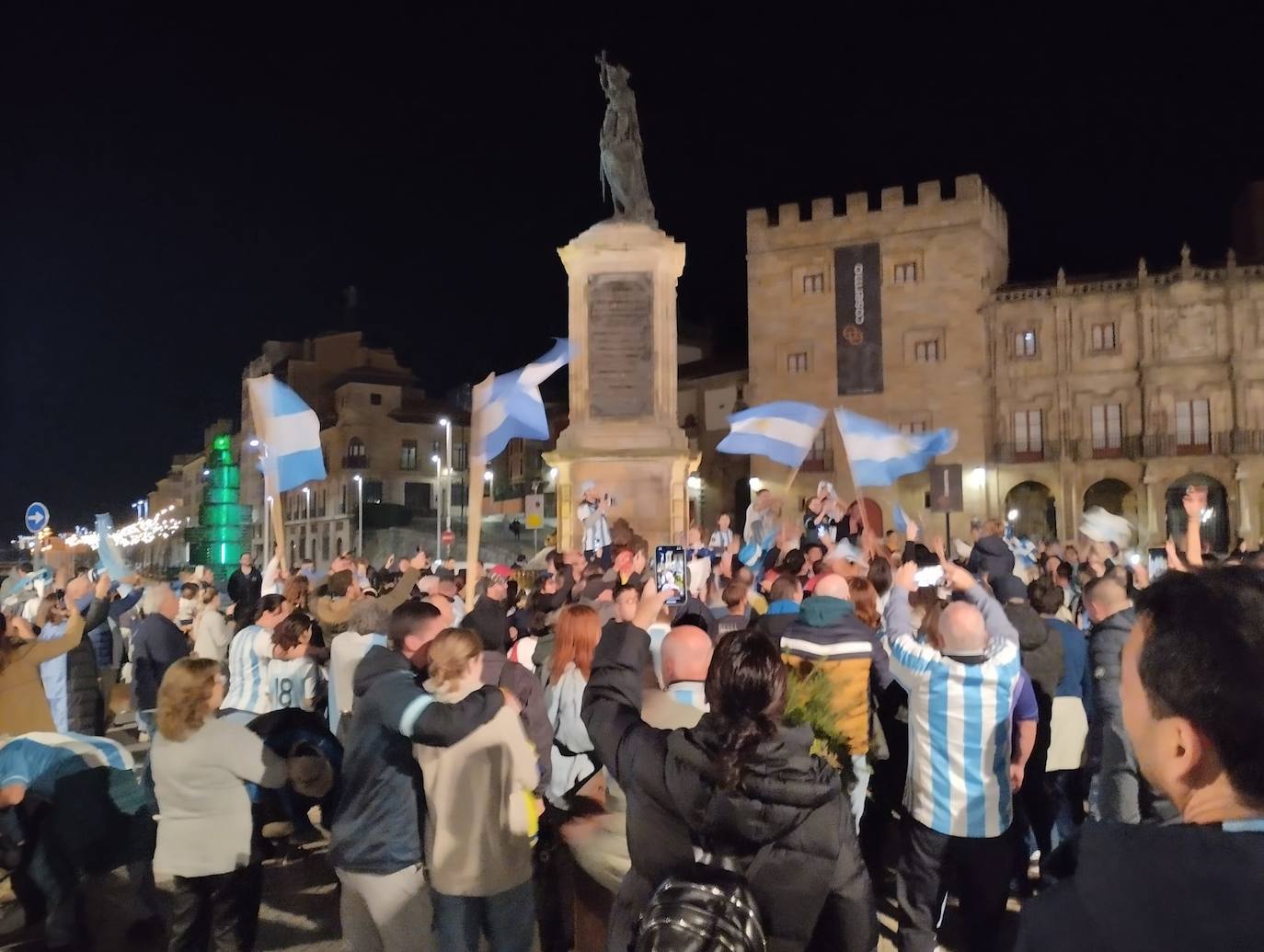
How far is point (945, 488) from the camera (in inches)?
999

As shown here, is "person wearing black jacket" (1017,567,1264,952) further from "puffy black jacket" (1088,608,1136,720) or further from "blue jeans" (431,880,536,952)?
"puffy black jacket" (1088,608,1136,720)

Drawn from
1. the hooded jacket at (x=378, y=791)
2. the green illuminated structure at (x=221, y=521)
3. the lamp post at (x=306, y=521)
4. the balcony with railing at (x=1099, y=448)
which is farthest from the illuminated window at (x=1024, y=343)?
the lamp post at (x=306, y=521)

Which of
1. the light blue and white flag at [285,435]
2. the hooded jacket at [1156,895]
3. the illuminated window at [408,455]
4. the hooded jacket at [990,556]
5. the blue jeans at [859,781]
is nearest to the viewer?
the hooded jacket at [1156,895]

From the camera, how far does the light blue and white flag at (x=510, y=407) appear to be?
Answer: 945cm

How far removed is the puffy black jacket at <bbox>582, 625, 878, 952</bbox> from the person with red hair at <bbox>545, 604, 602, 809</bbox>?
1965mm

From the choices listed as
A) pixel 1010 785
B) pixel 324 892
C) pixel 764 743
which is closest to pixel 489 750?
pixel 764 743

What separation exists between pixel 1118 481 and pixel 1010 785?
4562 cm

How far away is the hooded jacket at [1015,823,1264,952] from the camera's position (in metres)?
1.30

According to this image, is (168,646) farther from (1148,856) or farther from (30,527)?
(1148,856)

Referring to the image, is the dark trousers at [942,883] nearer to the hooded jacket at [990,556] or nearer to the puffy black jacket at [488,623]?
the puffy black jacket at [488,623]

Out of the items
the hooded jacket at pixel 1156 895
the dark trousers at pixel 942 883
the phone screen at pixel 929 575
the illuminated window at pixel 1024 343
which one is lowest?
the dark trousers at pixel 942 883

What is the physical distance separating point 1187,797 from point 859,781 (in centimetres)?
396

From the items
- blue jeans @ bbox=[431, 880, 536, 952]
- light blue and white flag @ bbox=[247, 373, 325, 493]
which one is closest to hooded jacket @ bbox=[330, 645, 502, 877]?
blue jeans @ bbox=[431, 880, 536, 952]

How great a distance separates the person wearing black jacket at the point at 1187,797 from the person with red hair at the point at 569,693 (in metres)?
3.44
